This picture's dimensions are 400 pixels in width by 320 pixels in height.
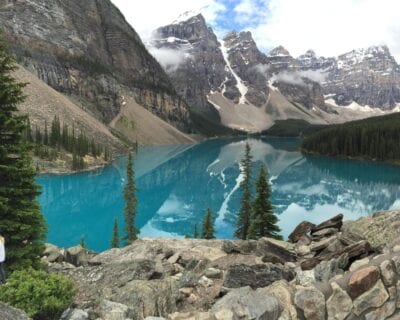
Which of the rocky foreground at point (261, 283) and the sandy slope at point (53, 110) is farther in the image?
the sandy slope at point (53, 110)

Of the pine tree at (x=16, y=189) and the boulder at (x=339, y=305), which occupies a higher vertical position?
the pine tree at (x=16, y=189)

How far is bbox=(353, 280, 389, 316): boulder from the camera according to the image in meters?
12.1

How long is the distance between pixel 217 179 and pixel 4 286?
98.4 m

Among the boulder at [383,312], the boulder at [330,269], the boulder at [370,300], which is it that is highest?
the boulder at [330,269]

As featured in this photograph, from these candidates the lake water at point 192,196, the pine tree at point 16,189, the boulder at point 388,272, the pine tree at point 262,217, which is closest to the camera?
the boulder at point 388,272

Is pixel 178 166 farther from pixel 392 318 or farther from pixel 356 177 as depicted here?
pixel 392 318

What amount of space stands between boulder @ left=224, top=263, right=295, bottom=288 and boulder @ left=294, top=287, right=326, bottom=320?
1.79 m

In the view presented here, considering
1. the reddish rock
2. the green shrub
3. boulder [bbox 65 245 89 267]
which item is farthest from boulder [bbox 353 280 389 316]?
boulder [bbox 65 245 89 267]

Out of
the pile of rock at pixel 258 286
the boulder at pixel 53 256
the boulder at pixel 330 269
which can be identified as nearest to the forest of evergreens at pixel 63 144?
the boulder at pixel 53 256

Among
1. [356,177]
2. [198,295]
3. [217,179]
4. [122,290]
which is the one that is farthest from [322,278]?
[356,177]

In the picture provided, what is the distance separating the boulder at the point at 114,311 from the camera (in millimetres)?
12500

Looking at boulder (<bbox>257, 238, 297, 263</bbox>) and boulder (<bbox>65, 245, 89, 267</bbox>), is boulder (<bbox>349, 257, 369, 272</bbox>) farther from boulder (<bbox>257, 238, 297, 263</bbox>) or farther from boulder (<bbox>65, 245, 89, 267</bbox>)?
boulder (<bbox>65, 245, 89, 267</bbox>)

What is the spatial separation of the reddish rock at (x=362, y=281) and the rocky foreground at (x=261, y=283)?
3cm

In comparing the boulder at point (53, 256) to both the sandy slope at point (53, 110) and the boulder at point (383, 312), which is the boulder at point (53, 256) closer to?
the boulder at point (383, 312)
